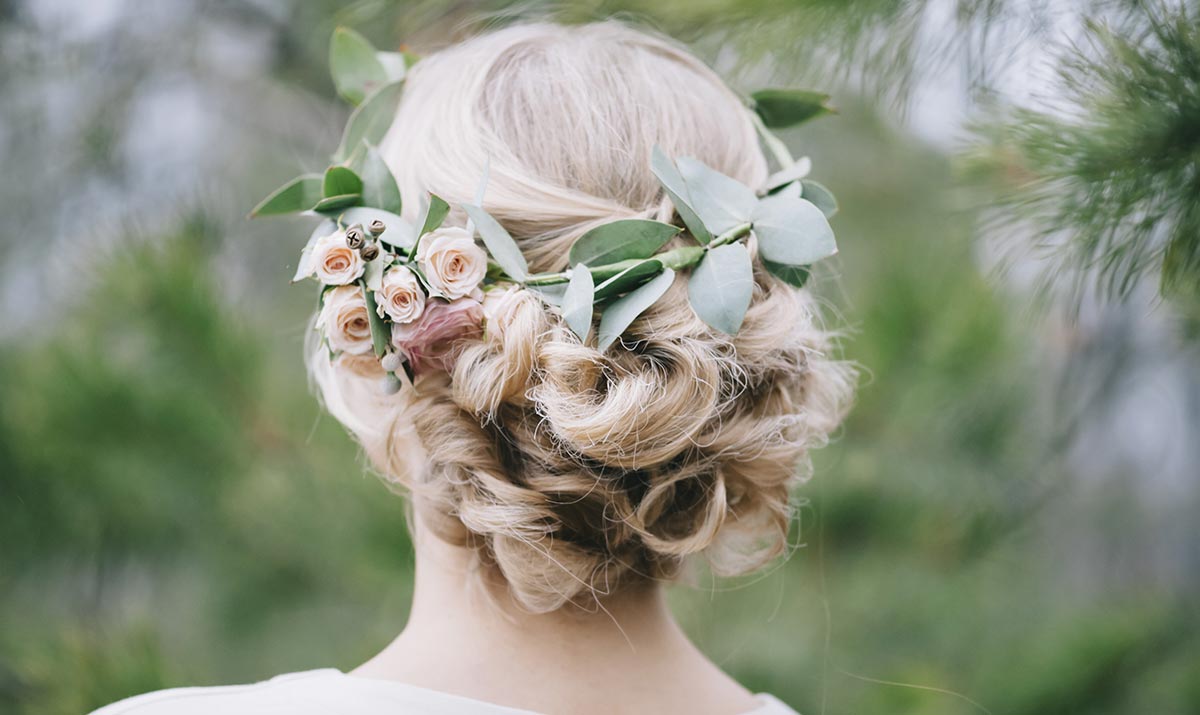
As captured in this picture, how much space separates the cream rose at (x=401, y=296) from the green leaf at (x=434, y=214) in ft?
0.13

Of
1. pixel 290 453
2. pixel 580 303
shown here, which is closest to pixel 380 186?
pixel 580 303

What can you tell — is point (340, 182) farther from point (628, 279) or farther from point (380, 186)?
point (628, 279)

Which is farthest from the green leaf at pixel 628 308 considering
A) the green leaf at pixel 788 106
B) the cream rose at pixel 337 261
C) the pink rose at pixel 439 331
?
the green leaf at pixel 788 106

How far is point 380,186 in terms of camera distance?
822 mm

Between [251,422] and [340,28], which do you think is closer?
[340,28]

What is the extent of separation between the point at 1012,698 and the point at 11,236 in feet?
5.86

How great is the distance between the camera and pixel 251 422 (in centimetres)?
147

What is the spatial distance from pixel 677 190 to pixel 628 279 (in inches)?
3.3

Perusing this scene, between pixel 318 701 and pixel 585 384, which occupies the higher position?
pixel 585 384

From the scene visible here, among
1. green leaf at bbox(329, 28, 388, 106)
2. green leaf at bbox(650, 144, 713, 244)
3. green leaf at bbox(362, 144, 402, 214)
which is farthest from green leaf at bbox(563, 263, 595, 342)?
green leaf at bbox(329, 28, 388, 106)

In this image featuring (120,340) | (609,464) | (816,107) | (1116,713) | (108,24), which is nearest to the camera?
(609,464)

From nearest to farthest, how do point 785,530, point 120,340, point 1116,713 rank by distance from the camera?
point 785,530, point 120,340, point 1116,713

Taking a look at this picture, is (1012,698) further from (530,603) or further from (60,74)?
(60,74)

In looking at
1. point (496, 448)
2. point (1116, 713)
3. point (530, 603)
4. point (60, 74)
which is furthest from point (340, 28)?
point (1116, 713)
